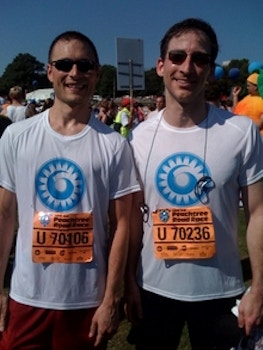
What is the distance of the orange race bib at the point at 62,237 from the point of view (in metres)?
2.09

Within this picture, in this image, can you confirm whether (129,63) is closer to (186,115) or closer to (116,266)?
(186,115)

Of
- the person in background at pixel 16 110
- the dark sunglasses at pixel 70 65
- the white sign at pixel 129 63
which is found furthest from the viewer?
the white sign at pixel 129 63

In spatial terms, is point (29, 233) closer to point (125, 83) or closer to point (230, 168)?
point (230, 168)

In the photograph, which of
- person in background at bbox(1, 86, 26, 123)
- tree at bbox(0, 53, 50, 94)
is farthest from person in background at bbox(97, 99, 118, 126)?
tree at bbox(0, 53, 50, 94)

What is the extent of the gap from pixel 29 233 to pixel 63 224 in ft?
0.54

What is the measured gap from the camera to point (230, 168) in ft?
6.89

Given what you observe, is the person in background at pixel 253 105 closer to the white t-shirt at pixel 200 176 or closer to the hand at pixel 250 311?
the white t-shirt at pixel 200 176

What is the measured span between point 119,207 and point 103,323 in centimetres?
51

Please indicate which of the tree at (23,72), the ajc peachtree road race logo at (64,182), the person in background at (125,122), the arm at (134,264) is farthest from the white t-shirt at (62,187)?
the tree at (23,72)

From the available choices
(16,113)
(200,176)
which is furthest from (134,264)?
(16,113)

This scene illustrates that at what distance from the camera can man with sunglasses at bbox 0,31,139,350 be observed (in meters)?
2.10

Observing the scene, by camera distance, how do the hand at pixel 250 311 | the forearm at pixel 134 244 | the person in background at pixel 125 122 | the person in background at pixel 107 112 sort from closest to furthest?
the hand at pixel 250 311
the forearm at pixel 134 244
the person in background at pixel 125 122
the person in background at pixel 107 112

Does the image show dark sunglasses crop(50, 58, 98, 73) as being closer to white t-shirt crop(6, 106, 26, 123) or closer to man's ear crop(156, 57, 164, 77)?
man's ear crop(156, 57, 164, 77)

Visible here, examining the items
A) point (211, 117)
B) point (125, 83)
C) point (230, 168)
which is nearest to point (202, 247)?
point (230, 168)
